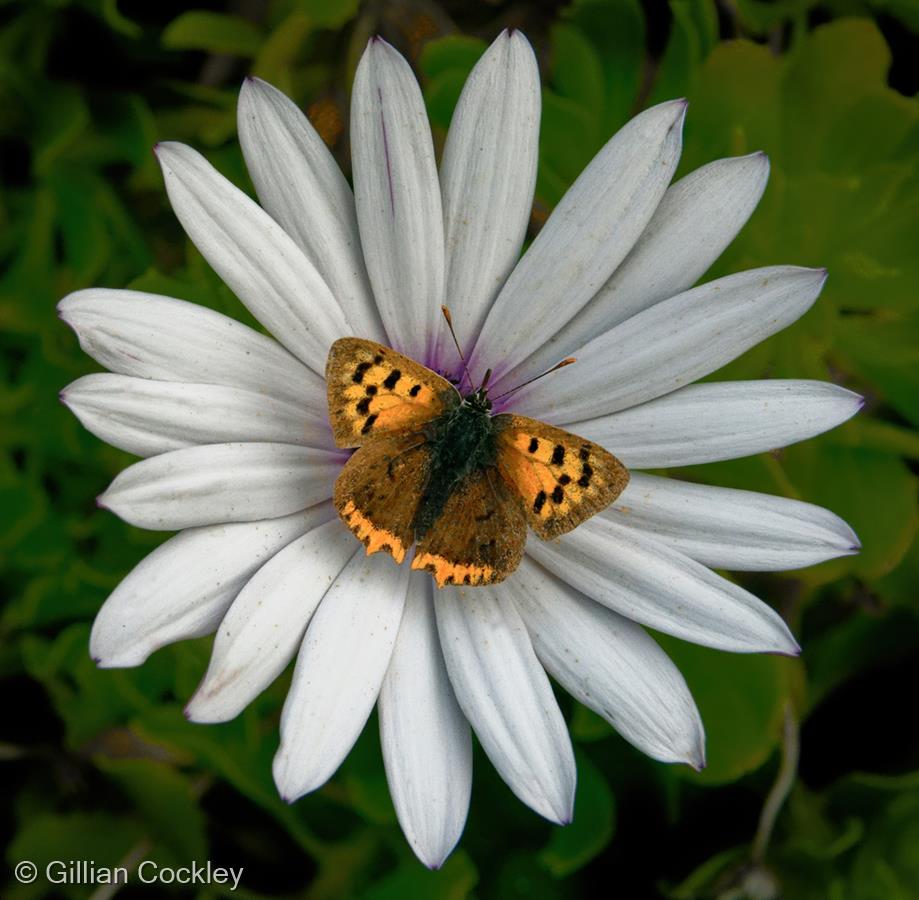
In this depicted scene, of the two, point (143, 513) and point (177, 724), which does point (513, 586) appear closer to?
point (143, 513)

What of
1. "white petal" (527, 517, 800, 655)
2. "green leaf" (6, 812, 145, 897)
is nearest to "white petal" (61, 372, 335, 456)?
"white petal" (527, 517, 800, 655)

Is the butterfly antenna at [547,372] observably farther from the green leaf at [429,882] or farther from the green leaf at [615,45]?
the green leaf at [429,882]

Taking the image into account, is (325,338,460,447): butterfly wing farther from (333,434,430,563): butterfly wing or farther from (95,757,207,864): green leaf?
(95,757,207,864): green leaf

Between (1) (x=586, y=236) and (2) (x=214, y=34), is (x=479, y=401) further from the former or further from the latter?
(2) (x=214, y=34)

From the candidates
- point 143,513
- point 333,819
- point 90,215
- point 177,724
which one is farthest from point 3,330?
point 333,819

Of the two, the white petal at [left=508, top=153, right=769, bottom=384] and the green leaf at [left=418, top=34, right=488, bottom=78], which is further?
the green leaf at [left=418, top=34, right=488, bottom=78]

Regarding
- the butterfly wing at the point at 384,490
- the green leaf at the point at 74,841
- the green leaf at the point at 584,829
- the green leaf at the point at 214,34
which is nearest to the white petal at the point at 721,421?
the butterfly wing at the point at 384,490
